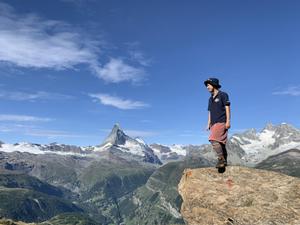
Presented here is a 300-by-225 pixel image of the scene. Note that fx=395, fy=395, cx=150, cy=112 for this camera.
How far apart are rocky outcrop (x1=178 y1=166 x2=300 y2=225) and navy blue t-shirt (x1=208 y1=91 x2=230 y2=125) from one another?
15.4ft

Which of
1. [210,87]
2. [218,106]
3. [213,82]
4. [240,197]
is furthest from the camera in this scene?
[240,197]

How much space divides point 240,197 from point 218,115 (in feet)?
19.3

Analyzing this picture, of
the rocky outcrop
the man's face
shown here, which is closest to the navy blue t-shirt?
the man's face

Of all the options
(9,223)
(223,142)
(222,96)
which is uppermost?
(222,96)

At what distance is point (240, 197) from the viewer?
27.2 m

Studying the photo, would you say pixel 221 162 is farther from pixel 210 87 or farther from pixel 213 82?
pixel 213 82

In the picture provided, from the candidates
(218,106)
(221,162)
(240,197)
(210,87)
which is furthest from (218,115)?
(240,197)

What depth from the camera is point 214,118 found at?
27.3 meters

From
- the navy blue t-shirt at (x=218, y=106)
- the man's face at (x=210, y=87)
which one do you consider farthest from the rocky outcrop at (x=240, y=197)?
the man's face at (x=210, y=87)

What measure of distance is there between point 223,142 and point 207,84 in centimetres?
412

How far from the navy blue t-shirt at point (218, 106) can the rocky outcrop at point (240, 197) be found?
185 inches

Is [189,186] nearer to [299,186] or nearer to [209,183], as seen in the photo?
[209,183]

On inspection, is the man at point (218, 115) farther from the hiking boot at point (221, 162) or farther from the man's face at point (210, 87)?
the hiking boot at point (221, 162)

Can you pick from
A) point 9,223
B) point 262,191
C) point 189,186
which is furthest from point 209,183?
point 9,223
